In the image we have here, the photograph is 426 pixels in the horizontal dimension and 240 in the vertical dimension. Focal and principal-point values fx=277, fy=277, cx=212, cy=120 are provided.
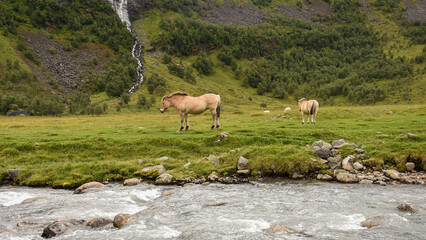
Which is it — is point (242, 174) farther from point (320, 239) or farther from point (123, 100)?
point (123, 100)

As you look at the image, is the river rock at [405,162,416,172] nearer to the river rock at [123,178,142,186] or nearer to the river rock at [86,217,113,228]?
the river rock at [123,178,142,186]

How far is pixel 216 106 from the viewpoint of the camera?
90.6 ft

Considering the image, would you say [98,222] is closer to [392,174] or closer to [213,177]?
[213,177]

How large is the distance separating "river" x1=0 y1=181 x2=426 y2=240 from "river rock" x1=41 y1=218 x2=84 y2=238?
0.30m

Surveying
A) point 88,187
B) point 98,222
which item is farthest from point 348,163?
point 88,187

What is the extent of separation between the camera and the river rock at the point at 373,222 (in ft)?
35.2

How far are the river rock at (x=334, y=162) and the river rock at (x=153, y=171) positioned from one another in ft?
36.7

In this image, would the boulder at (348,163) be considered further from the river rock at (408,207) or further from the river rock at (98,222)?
the river rock at (98,222)

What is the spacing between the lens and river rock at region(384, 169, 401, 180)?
16456 millimetres

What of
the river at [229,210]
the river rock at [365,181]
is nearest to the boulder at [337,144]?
the river rock at [365,181]

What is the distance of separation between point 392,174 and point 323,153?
13.6 feet

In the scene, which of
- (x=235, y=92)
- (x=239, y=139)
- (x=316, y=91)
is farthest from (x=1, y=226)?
(x=316, y=91)

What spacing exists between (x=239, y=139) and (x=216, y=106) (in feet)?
17.5

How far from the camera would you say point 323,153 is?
756 inches
